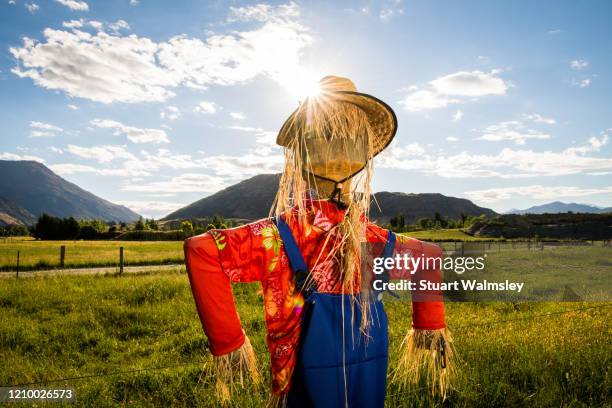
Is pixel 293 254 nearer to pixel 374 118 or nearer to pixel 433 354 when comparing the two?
pixel 374 118

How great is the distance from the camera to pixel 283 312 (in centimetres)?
199

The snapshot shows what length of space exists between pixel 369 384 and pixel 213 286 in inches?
38.6

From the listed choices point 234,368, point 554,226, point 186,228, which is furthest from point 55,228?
point 234,368

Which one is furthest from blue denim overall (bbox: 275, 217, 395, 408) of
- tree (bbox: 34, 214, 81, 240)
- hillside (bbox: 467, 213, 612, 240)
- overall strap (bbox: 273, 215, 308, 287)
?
tree (bbox: 34, 214, 81, 240)

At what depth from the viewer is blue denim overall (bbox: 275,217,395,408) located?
1951 millimetres

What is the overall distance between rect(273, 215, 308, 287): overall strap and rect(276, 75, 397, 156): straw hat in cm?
61

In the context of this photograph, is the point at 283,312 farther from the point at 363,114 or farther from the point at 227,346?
the point at 363,114

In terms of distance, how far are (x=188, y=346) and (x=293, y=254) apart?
558cm

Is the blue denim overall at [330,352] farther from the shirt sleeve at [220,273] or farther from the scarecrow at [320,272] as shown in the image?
the shirt sleeve at [220,273]

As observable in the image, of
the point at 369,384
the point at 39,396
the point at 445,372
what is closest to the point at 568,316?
the point at 445,372

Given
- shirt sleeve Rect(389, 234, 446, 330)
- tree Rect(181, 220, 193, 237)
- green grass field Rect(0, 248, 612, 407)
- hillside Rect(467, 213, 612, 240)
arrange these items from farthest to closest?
tree Rect(181, 220, 193, 237) < hillside Rect(467, 213, 612, 240) < green grass field Rect(0, 248, 612, 407) < shirt sleeve Rect(389, 234, 446, 330)

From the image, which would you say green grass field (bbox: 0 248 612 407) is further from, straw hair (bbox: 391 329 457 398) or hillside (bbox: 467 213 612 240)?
hillside (bbox: 467 213 612 240)

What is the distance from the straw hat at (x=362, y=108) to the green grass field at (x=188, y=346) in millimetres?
1488

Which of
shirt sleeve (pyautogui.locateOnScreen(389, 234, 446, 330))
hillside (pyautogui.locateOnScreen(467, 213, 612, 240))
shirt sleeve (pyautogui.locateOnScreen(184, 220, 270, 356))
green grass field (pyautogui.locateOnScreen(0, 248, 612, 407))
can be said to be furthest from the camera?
hillside (pyautogui.locateOnScreen(467, 213, 612, 240))
